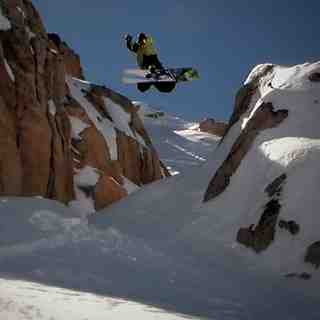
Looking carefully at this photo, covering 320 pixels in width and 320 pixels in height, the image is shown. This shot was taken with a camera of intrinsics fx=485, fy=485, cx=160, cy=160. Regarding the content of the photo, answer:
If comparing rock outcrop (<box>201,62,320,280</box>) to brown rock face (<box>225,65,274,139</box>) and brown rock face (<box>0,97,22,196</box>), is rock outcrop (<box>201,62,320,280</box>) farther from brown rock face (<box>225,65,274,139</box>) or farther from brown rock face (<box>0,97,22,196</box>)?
brown rock face (<box>0,97,22,196</box>)

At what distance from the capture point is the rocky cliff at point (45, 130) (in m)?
24.8

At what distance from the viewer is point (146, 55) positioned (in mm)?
19016

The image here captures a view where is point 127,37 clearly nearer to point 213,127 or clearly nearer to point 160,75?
point 160,75

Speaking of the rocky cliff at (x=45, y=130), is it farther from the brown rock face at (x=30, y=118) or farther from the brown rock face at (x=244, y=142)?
the brown rock face at (x=244, y=142)

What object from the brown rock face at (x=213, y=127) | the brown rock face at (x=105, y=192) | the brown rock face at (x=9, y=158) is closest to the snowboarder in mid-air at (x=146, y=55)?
the brown rock face at (x=9, y=158)

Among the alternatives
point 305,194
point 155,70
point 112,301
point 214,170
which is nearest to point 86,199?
point 214,170

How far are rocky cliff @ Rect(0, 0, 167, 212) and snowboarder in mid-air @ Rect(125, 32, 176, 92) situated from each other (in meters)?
8.29

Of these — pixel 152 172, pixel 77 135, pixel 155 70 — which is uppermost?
pixel 155 70

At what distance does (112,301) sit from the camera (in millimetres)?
7438

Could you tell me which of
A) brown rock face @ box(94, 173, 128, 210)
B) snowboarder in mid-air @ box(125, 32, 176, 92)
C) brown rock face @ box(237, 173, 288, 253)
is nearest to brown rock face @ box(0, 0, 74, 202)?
brown rock face @ box(94, 173, 128, 210)

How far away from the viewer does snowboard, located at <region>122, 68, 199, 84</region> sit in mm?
19797

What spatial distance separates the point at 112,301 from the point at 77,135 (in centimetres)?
3079

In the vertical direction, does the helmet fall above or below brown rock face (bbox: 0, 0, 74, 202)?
above

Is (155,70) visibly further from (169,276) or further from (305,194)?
(169,276)
